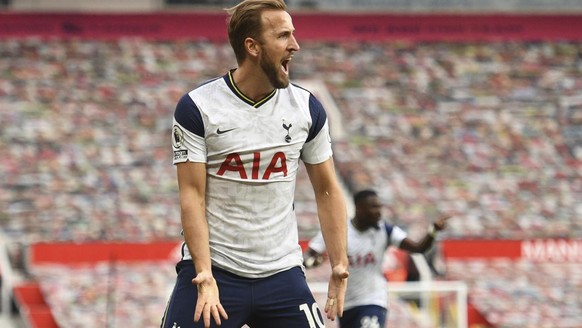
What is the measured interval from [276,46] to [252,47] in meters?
0.11

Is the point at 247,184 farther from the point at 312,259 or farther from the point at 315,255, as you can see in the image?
the point at 315,255

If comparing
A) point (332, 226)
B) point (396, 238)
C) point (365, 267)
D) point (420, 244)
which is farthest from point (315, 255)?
point (332, 226)

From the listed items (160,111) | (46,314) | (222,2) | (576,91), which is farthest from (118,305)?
(576,91)

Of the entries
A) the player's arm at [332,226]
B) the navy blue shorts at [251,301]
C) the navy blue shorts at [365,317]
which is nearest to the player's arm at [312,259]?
the navy blue shorts at [365,317]

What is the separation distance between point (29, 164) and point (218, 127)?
17.4 metres

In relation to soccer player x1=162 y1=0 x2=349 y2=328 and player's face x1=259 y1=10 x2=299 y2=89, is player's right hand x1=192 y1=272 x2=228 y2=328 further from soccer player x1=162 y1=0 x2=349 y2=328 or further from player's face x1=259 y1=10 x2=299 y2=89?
player's face x1=259 y1=10 x2=299 y2=89

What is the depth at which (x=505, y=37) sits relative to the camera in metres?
27.5

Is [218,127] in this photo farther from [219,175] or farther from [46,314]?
[46,314]

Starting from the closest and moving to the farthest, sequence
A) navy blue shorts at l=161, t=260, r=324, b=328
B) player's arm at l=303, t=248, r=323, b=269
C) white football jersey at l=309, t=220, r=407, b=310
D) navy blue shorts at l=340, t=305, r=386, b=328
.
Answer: navy blue shorts at l=161, t=260, r=324, b=328
player's arm at l=303, t=248, r=323, b=269
navy blue shorts at l=340, t=305, r=386, b=328
white football jersey at l=309, t=220, r=407, b=310

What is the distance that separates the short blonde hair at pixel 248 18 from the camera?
5.13 m

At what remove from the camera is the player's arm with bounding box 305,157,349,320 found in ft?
17.3

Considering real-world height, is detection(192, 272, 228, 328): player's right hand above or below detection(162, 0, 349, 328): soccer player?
below

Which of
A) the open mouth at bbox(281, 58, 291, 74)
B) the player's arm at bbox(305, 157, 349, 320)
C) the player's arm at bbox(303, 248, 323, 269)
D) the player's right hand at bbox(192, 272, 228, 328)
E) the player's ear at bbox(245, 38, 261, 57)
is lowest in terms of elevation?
the player's right hand at bbox(192, 272, 228, 328)

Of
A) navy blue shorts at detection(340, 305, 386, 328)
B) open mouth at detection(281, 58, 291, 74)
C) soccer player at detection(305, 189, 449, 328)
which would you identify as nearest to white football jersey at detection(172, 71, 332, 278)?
open mouth at detection(281, 58, 291, 74)
